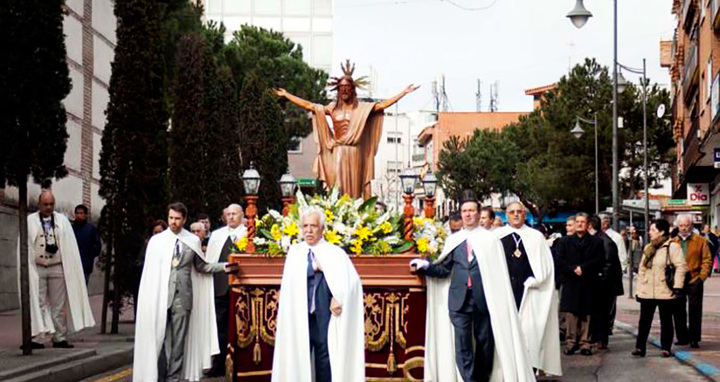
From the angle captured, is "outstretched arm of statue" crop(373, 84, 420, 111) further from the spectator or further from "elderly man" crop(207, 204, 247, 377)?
the spectator

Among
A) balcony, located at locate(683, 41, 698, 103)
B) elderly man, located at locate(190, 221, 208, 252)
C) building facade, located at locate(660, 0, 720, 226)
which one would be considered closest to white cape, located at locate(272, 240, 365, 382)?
elderly man, located at locate(190, 221, 208, 252)

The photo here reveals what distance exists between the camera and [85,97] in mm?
31953

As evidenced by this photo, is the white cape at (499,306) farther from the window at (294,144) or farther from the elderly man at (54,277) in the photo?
the window at (294,144)

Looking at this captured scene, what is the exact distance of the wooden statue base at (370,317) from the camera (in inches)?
507

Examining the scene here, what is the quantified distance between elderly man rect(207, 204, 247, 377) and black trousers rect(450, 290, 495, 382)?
131 inches

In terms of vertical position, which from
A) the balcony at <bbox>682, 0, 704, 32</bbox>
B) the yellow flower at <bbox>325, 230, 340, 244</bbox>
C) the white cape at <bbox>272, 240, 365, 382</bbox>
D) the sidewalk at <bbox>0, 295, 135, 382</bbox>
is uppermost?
the balcony at <bbox>682, 0, 704, 32</bbox>

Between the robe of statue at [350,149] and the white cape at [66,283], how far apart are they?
3.27 meters

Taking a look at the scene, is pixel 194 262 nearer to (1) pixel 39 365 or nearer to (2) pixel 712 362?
(1) pixel 39 365

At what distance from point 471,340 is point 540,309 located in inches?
96.7

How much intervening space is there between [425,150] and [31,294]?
118966 millimetres

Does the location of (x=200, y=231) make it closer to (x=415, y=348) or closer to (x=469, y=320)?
(x=415, y=348)

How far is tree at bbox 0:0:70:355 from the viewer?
15305mm

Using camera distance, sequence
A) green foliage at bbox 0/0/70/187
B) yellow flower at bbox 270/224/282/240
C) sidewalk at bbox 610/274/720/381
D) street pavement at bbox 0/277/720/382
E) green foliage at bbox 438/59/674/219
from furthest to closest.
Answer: green foliage at bbox 438/59/674/219 → green foliage at bbox 0/0/70/187 → sidewalk at bbox 610/274/720/381 → street pavement at bbox 0/277/720/382 → yellow flower at bbox 270/224/282/240

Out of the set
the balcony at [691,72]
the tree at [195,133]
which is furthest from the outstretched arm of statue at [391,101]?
the balcony at [691,72]
